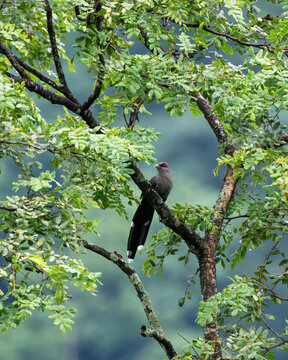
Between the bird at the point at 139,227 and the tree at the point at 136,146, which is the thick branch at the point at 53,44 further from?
the bird at the point at 139,227

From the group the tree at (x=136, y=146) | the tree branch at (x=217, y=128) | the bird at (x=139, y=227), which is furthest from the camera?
the tree branch at (x=217, y=128)

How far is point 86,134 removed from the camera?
486 cm

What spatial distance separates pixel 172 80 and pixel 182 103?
0.30 meters

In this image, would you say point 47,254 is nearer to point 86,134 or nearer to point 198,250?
point 86,134

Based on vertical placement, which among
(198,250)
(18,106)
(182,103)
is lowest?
(18,106)

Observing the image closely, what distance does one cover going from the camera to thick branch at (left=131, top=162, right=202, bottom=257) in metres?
6.12

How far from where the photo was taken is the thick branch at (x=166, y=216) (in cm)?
612

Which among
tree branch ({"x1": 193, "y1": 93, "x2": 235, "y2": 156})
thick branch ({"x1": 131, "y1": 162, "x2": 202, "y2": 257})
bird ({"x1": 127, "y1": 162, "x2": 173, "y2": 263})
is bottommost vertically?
thick branch ({"x1": 131, "y1": 162, "x2": 202, "y2": 257})

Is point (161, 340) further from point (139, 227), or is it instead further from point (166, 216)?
point (139, 227)

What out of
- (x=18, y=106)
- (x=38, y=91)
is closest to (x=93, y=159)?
(x=18, y=106)

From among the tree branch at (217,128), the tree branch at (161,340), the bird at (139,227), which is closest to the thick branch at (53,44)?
the bird at (139,227)

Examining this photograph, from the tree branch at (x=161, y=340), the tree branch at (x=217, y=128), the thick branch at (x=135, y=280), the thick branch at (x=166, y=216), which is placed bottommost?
the tree branch at (x=161, y=340)

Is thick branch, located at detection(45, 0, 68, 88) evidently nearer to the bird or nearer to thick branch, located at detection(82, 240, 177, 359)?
thick branch, located at detection(82, 240, 177, 359)

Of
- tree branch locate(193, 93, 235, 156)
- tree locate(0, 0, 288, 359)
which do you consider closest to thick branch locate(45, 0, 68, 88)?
tree locate(0, 0, 288, 359)
